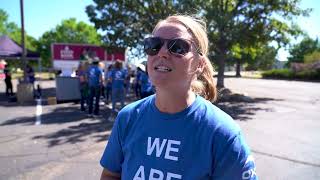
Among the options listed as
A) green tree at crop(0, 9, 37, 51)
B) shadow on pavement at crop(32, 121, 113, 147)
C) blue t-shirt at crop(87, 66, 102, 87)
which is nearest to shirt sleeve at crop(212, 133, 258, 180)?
shadow on pavement at crop(32, 121, 113, 147)

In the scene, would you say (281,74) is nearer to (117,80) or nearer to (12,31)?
(117,80)

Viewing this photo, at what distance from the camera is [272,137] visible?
845cm

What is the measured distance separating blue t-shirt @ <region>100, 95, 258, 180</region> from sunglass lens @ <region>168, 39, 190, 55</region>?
28cm

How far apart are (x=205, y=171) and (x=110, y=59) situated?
74.3 feet

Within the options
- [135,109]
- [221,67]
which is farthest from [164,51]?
[221,67]

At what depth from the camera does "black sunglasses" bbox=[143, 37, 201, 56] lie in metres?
1.90

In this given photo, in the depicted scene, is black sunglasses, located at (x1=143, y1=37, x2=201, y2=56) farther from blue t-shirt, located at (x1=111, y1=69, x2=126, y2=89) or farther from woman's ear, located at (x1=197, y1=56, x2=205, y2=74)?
blue t-shirt, located at (x1=111, y1=69, x2=126, y2=89)

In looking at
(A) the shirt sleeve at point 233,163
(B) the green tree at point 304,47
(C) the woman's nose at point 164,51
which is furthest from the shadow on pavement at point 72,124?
(B) the green tree at point 304,47

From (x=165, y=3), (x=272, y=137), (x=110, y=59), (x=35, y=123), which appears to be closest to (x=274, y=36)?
(x=165, y=3)

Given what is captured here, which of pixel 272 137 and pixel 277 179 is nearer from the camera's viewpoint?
pixel 277 179

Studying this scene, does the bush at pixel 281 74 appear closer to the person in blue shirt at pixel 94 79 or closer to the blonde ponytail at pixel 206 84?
the person in blue shirt at pixel 94 79

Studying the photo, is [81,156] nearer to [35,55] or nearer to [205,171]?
[205,171]

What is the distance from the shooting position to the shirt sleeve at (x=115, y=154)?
6.83 feet

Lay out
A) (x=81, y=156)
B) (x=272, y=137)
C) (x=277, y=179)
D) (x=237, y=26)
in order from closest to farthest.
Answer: (x=277, y=179) → (x=81, y=156) → (x=272, y=137) → (x=237, y=26)
